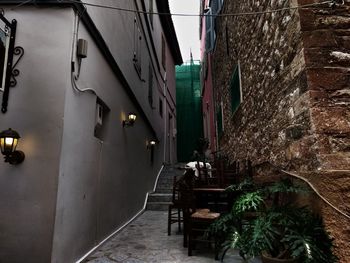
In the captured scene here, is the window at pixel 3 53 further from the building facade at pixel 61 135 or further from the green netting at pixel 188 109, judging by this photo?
the green netting at pixel 188 109

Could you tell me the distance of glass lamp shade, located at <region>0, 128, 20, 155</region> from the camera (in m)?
2.50

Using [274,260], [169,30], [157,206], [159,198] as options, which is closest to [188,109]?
[169,30]

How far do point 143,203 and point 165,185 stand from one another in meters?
1.77

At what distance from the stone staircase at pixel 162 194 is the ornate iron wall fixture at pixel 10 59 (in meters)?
5.05

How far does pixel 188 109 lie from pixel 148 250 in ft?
39.7

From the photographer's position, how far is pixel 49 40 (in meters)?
2.97

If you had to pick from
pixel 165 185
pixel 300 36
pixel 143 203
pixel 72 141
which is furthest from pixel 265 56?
pixel 165 185

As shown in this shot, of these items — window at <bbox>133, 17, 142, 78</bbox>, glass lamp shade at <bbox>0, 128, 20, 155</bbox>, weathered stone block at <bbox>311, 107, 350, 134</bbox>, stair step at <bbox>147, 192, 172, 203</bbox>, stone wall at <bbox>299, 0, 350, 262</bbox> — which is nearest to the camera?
stone wall at <bbox>299, 0, 350, 262</bbox>

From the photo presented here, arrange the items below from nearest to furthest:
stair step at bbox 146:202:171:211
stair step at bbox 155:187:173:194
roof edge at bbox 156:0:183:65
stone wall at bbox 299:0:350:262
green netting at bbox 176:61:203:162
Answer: stone wall at bbox 299:0:350:262 < stair step at bbox 146:202:171:211 < stair step at bbox 155:187:173:194 < roof edge at bbox 156:0:183:65 < green netting at bbox 176:61:203:162

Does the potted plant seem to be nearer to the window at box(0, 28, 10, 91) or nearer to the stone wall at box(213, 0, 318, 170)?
the stone wall at box(213, 0, 318, 170)

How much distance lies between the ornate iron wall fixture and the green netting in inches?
464

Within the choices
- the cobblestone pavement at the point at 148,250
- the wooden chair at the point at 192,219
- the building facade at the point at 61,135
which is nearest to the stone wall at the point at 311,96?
the wooden chair at the point at 192,219

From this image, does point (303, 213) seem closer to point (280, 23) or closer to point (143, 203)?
point (280, 23)

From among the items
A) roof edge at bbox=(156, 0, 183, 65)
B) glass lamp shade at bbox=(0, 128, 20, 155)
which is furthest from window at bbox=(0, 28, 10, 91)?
roof edge at bbox=(156, 0, 183, 65)
